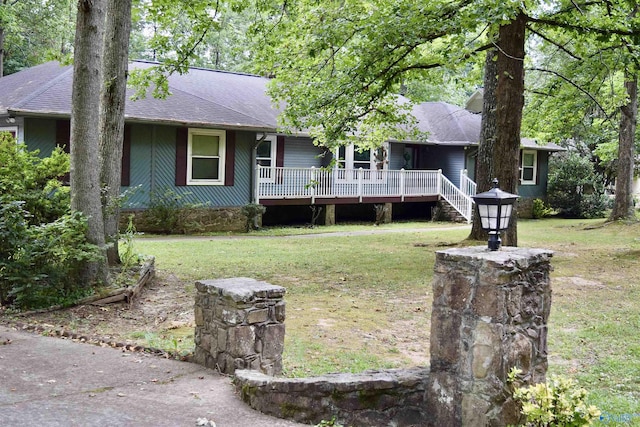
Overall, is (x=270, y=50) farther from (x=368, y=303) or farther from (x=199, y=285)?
(x=199, y=285)

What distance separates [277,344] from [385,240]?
12.0 m

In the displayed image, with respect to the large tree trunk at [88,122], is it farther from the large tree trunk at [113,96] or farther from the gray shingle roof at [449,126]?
the gray shingle roof at [449,126]

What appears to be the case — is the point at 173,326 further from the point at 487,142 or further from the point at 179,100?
the point at 179,100

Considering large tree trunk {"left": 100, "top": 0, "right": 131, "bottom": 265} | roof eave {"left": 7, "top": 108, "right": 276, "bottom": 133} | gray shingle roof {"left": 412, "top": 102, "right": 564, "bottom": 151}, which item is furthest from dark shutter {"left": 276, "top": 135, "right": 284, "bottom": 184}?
large tree trunk {"left": 100, "top": 0, "right": 131, "bottom": 265}

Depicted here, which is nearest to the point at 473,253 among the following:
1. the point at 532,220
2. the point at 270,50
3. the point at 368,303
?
the point at 368,303

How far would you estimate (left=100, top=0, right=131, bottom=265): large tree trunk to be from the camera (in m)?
9.85

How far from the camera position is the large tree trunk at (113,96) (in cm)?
985

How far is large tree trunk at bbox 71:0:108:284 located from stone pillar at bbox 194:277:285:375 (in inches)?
144

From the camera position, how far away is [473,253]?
4488 mm

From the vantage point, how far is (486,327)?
170 inches

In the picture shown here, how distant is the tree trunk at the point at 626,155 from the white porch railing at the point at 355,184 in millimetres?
5247

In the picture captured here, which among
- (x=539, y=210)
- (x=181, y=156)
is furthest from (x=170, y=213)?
(x=539, y=210)

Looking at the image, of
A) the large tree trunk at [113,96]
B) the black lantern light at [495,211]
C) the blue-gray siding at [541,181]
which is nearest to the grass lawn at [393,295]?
the black lantern light at [495,211]

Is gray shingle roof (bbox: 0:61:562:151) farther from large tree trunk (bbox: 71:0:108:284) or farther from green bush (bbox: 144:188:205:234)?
large tree trunk (bbox: 71:0:108:284)
